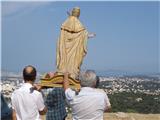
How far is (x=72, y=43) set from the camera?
1127 cm

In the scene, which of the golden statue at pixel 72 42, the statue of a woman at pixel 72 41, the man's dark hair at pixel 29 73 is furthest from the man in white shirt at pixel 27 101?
the statue of a woman at pixel 72 41

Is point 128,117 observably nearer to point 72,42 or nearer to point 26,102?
point 72,42

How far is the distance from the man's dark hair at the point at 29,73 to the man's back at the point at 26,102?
0.30 feet

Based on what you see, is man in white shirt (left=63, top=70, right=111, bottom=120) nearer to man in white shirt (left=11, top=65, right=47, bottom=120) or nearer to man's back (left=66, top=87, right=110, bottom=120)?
man's back (left=66, top=87, right=110, bottom=120)

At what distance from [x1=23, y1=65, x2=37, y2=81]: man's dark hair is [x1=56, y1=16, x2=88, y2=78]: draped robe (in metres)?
4.22

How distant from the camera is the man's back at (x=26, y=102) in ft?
22.8

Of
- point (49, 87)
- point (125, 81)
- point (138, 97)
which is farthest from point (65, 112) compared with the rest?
point (125, 81)

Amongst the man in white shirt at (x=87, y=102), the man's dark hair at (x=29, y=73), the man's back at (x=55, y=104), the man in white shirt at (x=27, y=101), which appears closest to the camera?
the man in white shirt at (x=87, y=102)

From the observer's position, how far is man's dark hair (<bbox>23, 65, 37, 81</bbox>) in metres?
6.82

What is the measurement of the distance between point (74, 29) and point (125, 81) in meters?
17.4

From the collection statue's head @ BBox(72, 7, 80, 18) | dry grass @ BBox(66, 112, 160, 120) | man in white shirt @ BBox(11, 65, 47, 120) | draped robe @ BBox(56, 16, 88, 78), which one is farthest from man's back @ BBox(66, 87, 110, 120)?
dry grass @ BBox(66, 112, 160, 120)

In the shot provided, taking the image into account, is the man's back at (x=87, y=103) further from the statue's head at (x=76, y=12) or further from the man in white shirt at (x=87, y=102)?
the statue's head at (x=76, y=12)

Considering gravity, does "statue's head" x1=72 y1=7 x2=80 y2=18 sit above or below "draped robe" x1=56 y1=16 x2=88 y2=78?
above

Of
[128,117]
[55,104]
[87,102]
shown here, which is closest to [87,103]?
[87,102]
